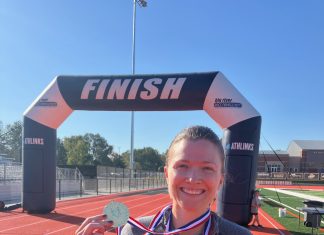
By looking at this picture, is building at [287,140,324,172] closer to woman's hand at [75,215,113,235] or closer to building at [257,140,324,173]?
building at [257,140,324,173]

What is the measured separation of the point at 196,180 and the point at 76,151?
289 feet

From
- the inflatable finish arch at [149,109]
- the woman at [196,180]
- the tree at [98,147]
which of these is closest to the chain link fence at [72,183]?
the inflatable finish arch at [149,109]

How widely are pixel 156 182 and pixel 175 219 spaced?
136 feet

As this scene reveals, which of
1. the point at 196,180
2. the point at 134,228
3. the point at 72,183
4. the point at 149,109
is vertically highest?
the point at 149,109

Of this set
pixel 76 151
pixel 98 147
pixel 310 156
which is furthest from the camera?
pixel 98 147

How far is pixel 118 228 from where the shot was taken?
1631 mm

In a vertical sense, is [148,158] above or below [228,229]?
below

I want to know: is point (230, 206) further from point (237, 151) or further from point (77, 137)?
point (77, 137)

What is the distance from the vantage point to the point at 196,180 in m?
1.44

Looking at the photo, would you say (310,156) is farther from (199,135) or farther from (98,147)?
(199,135)

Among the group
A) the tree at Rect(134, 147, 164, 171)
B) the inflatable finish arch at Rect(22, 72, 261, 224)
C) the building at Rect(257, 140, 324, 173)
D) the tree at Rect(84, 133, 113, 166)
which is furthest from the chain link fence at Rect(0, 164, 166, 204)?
the tree at Rect(84, 133, 113, 166)

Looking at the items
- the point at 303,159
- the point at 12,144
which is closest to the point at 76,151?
the point at 12,144

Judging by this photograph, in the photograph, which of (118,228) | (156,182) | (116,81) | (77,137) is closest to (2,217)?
(116,81)

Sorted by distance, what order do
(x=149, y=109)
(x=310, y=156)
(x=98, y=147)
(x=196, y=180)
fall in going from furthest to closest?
(x=98, y=147) → (x=310, y=156) → (x=149, y=109) → (x=196, y=180)
